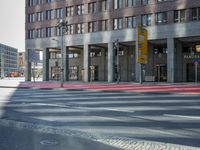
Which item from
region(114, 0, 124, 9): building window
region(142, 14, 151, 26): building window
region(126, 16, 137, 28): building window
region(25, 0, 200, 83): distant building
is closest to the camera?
region(25, 0, 200, 83): distant building

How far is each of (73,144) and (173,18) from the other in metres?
35.8

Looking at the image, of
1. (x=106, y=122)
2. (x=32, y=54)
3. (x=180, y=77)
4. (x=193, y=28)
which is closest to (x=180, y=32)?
(x=193, y=28)

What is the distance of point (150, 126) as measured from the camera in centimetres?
752

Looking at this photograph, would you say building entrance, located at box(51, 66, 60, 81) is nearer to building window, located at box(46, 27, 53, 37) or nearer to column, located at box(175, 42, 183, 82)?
building window, located at box(46, 27, 53, 37)

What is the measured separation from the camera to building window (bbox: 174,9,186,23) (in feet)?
124

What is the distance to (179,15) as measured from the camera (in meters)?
38.2

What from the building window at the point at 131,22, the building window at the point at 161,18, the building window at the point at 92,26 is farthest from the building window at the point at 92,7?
the building window at the point at 161,18

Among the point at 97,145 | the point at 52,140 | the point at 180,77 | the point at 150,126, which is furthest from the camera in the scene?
the point at 180,77

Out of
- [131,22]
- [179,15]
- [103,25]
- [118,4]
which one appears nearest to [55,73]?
[103,25]

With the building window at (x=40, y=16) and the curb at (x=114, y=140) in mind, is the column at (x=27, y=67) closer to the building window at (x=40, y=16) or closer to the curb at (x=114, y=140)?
the building window at (x=40, y=16)

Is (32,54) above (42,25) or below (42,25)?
below

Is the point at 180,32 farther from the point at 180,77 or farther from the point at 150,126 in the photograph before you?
the point at 150,126

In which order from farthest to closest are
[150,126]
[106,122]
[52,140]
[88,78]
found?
[88,78] → [106,122] → [150,126] → [52,140]

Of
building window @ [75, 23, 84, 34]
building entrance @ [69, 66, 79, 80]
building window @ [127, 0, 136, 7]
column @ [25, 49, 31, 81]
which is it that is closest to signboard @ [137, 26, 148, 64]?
building window @ [127, 0, 136, 7]
